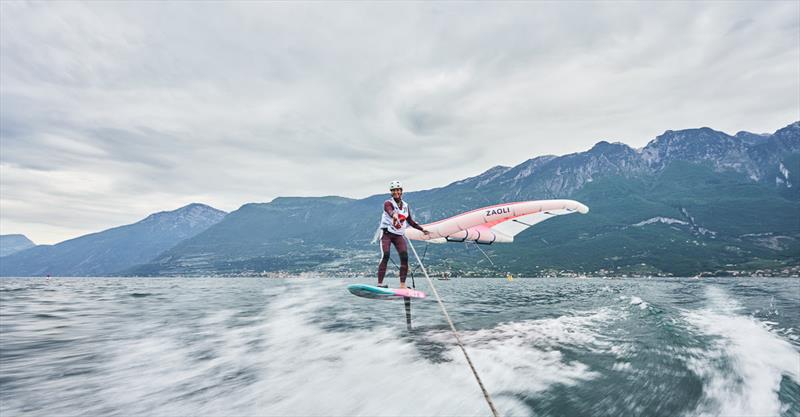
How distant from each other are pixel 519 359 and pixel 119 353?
13.9 metres

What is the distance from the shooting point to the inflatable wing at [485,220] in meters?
17.3

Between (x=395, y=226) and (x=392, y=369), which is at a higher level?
(x=395, y=226)

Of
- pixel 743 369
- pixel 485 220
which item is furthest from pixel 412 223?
pixel 743 369

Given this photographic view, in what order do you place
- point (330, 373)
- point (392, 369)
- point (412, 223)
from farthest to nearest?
1. point (412, 223)
2. point (392, 369)
3. point (330, 373)

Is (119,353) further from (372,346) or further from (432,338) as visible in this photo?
(432,338)

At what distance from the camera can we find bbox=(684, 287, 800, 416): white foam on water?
8852mm

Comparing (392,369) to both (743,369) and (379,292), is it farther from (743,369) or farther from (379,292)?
(743,369)

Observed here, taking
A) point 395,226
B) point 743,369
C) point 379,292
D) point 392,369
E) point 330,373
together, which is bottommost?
point 743,369

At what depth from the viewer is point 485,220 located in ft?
57.4

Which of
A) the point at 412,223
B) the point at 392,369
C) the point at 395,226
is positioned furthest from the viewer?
the point at 412,223

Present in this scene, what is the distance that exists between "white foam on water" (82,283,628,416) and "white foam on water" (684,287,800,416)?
2.97 meters

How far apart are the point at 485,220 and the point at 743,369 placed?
32.7ft

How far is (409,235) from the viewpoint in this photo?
669 inches

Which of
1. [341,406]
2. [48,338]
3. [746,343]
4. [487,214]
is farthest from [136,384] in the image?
[746,343]
